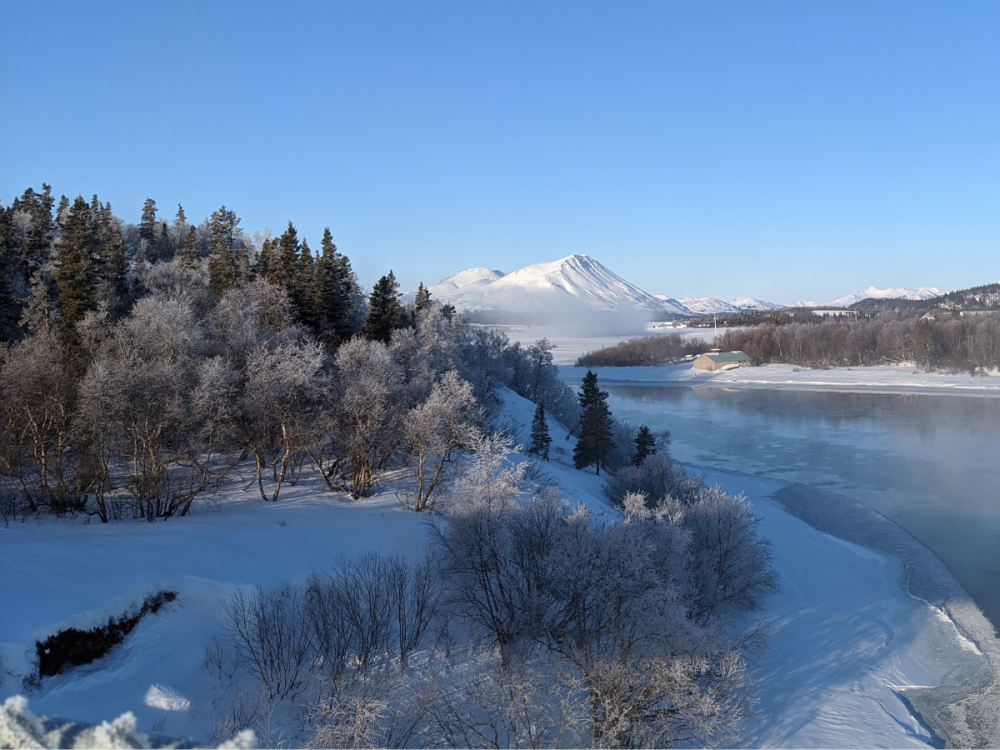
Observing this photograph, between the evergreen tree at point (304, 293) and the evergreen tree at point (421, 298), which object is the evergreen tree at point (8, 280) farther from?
the evergreen tree at point (421, 298)

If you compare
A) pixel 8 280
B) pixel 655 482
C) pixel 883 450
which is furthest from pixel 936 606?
pixel 8 280

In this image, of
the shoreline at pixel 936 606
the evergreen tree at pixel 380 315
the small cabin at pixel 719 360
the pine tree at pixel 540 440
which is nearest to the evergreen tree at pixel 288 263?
the evergreen tree at pixel 380 315

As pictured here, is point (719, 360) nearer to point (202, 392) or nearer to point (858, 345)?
point (858, 345)

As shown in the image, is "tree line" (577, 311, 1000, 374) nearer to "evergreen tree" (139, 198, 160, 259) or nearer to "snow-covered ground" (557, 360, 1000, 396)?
"snow-covered ground" (557, 360, 1000, 396)

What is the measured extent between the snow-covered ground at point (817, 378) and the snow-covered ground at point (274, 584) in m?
51.6

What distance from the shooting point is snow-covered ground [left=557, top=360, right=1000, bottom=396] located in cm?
6103

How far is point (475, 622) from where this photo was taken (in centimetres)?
1223

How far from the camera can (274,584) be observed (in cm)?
1206

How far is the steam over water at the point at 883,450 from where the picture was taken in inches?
840

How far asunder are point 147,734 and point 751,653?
46.9 ft

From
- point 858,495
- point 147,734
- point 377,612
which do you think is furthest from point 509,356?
point 147,734

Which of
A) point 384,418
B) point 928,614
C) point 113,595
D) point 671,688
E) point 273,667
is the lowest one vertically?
point 928,614

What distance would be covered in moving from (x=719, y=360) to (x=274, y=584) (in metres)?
85.6

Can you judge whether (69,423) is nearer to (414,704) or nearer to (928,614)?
(414,704)
